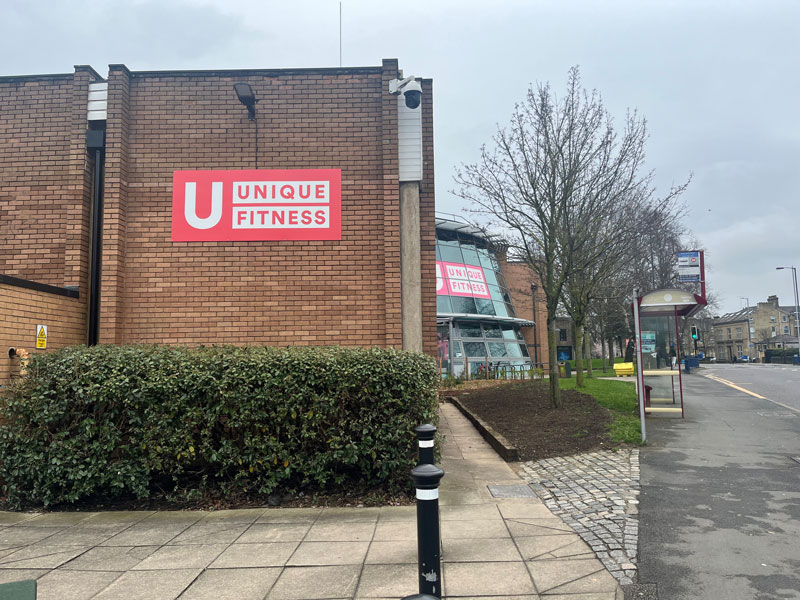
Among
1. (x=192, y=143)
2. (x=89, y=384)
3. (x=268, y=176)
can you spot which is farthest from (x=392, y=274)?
(x=89, y=384)

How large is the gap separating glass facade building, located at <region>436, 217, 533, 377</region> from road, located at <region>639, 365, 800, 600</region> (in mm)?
15928

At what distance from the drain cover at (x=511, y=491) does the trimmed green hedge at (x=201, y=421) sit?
1.16 m

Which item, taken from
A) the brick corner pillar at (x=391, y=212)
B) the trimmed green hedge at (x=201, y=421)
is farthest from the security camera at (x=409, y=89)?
the trimmed green hedge at (x=201, y=421)

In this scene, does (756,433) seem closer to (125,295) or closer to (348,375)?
(348,375)

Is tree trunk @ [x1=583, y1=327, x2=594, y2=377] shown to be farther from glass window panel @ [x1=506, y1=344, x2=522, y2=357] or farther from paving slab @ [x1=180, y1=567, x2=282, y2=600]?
paving slab @ [x1=180, y1=567, x2=282, y2=600]

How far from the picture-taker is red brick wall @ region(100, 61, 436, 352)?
868 cm

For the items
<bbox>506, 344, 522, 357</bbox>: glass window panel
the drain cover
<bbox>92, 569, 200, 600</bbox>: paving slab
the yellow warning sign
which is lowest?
the drain cover

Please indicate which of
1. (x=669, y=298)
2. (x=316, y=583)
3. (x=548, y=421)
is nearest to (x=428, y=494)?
(x=316, y=583)

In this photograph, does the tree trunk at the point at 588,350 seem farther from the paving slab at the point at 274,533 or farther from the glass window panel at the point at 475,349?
the paving slab at the point at 274,533

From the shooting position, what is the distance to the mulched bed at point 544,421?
28.7 feet

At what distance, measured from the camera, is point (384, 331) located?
8734 mm

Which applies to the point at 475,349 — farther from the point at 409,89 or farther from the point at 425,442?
the point at 425,442

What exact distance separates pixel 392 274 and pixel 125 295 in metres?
4.14

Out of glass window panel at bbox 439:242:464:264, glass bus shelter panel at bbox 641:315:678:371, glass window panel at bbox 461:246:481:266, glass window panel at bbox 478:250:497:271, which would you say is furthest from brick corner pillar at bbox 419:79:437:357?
glass window panel at bbox 478:250:497:271
